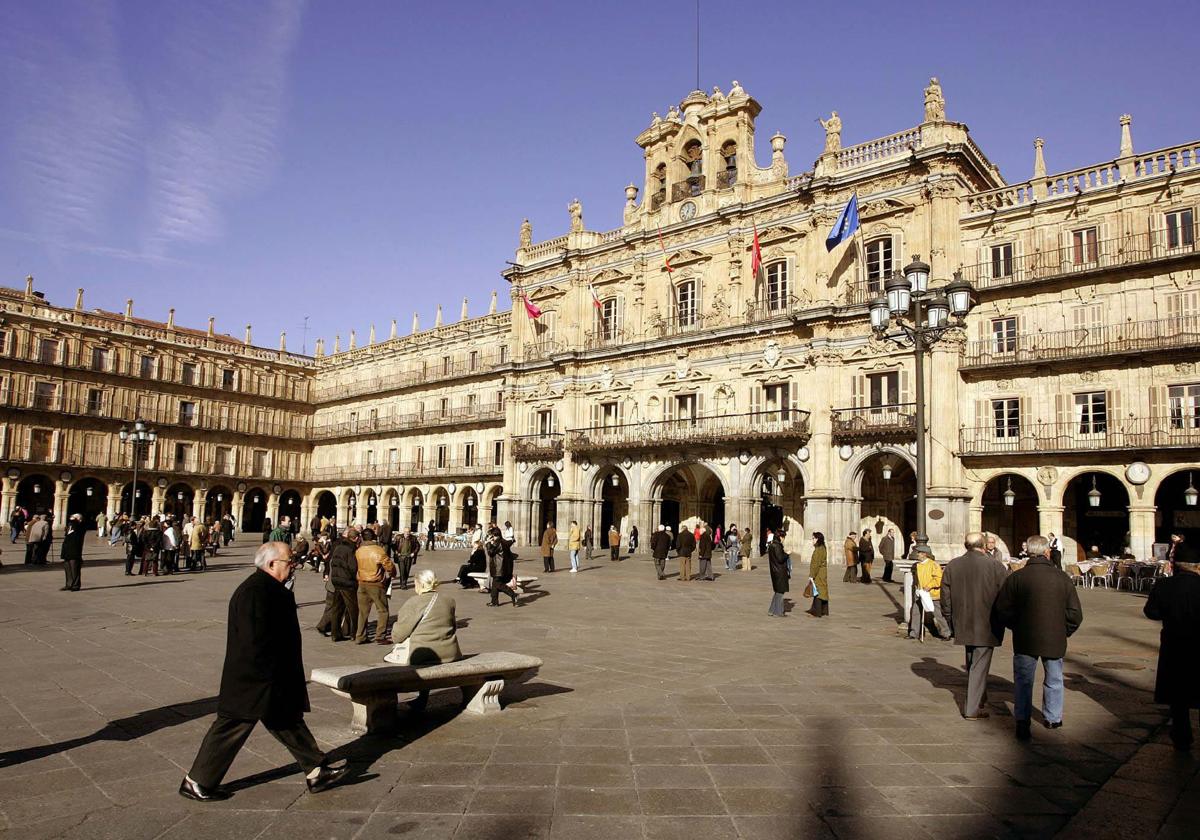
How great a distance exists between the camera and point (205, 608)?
1376 cm

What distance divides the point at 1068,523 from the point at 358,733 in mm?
26578

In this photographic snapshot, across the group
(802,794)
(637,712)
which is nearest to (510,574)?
(637,712)

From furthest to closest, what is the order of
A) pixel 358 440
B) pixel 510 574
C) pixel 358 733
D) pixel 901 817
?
1. pixel 358 440
2. pixel 510 574
3. pixel 358 733
4. pixel 901 817

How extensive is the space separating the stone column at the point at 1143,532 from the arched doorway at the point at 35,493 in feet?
174

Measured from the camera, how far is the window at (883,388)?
27.5m

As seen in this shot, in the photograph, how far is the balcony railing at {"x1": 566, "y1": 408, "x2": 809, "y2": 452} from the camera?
96.0 feet

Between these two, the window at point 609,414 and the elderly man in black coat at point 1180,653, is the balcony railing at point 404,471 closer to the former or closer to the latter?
the window at point 609,414

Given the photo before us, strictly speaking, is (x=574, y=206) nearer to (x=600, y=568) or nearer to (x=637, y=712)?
(x=600, y=568)

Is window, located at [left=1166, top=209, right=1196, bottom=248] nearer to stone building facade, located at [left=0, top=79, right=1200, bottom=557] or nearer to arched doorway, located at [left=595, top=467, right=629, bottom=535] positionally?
stone building facade, located at [left=0, top=79, right=1200, bottom=557]

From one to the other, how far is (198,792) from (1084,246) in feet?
92.0

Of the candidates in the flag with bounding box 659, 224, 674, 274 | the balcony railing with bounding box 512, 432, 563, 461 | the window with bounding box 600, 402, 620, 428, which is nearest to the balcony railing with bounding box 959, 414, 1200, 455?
the flag with bounding box 659, 224, 674, 274

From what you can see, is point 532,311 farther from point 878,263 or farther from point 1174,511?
point 1174,511

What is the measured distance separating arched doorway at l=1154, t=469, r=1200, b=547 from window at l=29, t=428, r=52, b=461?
53782 mm

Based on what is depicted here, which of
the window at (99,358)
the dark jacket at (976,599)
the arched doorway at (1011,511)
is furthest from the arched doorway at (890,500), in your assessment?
the window at (99,358)
